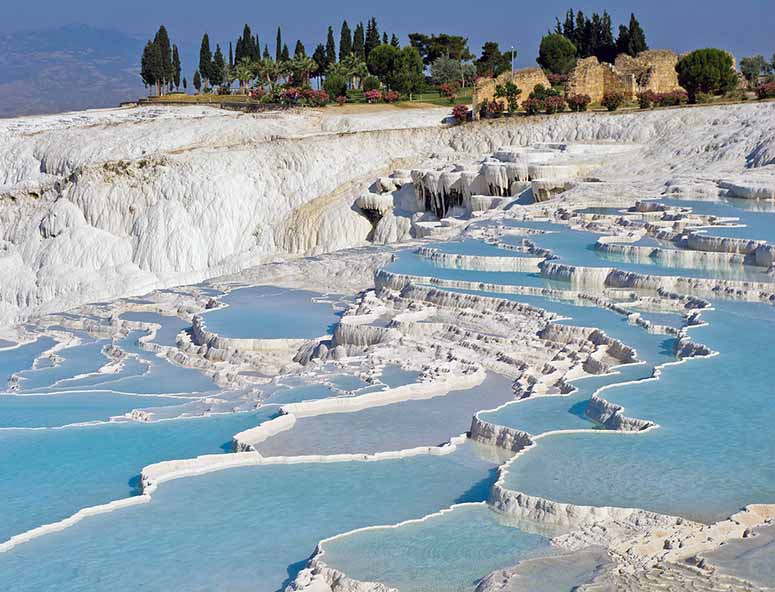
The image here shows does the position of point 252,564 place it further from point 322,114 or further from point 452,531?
point 322,114

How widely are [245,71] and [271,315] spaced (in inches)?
1171

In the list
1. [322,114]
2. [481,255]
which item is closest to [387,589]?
[481,255]

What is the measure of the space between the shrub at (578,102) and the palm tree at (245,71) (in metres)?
16.4

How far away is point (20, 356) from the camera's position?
1609cm

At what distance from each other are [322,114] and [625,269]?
20115 mm

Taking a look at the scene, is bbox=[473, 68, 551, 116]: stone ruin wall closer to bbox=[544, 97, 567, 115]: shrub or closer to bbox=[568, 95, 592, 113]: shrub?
bbox=[544, 97, 567, 115]: shrub

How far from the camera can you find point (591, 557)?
7.01m

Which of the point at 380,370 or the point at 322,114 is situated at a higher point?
the point at 322,114

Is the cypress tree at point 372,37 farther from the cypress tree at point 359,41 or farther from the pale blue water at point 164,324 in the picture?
the pale blue water at point 164,324

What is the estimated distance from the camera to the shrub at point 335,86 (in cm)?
3794

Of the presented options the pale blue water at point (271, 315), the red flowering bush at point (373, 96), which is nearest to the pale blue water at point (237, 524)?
the pale blue water at point (271, 315)

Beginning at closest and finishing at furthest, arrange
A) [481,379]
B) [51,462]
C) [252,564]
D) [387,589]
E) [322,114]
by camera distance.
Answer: [387,589] → [252,564] → [51,462] → [481,379] → [322,114]

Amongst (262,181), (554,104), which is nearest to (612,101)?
(554,104)

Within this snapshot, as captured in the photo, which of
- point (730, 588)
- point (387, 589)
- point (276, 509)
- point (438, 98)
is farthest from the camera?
point (438, 98)
